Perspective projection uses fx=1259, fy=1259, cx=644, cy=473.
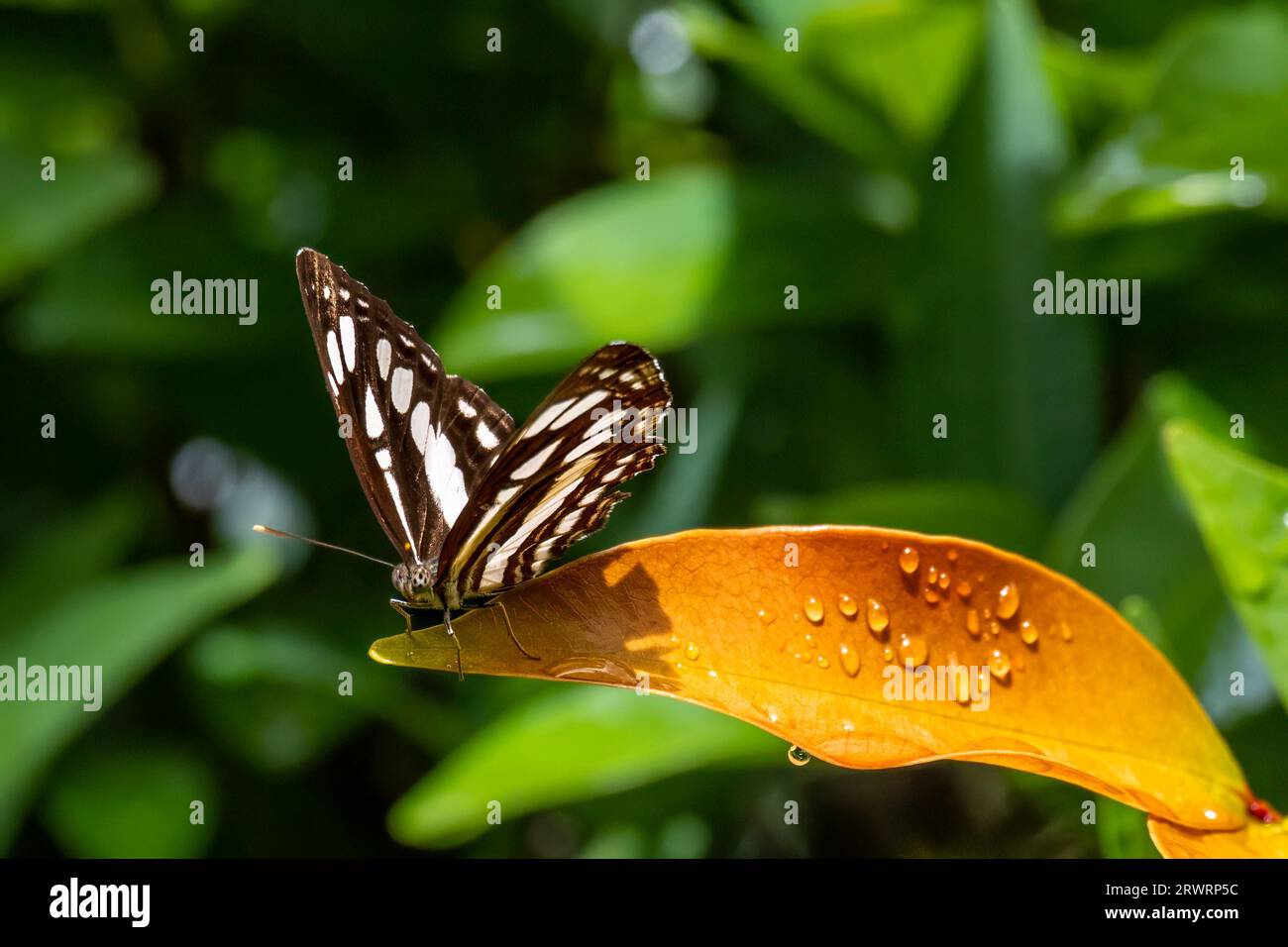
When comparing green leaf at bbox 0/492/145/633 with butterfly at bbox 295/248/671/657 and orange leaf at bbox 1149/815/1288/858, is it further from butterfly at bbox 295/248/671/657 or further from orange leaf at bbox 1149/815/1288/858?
orange leaf at bbox 1149/815/1288/858

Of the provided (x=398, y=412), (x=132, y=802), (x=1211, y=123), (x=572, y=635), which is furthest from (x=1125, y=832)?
(x=132, y=802)

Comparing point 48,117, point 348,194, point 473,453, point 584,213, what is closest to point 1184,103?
point 584,213

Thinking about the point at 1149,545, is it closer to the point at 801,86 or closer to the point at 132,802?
the point at 801,86

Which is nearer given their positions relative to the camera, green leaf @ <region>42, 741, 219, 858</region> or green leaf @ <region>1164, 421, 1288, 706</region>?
green leaf @ <region>1164, 421, 1288, 706</region>

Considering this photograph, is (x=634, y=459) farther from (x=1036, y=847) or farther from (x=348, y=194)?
(x=348, y=194)

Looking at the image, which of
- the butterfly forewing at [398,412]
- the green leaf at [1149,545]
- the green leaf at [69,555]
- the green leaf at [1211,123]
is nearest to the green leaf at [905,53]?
the green leaf at [1211,123]

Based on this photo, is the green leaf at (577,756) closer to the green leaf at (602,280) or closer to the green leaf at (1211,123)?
the green leaf at (602,280)

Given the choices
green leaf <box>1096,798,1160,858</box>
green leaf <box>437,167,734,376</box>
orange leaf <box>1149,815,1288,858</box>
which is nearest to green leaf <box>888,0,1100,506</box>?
green leaf <box>437,167,734,376</box>
